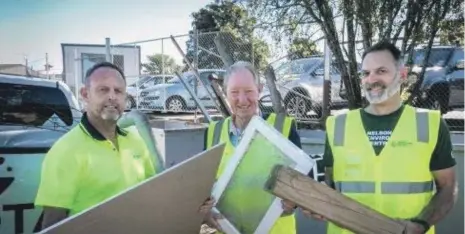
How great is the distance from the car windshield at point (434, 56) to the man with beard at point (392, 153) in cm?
570

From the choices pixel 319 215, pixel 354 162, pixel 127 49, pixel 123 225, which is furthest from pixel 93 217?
pixel 127 49

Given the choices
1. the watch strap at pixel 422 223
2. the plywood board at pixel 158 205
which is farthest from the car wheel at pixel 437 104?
the plywood board at pixel 158 205

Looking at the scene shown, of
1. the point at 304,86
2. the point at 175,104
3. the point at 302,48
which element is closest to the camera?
the point at 302,48

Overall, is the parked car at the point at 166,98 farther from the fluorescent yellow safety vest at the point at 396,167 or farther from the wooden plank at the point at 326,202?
the wooden plank at the point at 326,202

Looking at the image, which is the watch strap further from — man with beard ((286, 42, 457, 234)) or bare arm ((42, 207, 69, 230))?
bare arm ((42, 207, 69, 230))

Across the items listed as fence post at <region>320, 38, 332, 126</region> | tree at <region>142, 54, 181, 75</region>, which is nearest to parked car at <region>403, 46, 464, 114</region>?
fence post at <region>320, 38, 332, 126</region>

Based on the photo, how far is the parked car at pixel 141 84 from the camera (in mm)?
13695

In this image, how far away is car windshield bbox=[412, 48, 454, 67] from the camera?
7656 mm

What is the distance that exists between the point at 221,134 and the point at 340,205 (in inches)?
44.8

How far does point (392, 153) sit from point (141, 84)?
12.0 m

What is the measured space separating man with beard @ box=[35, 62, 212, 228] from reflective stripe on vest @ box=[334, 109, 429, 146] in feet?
2.66

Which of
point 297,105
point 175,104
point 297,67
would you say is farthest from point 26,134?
point 175,104

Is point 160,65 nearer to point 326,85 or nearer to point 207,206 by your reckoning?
point 326,85

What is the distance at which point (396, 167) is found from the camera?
2268mm
